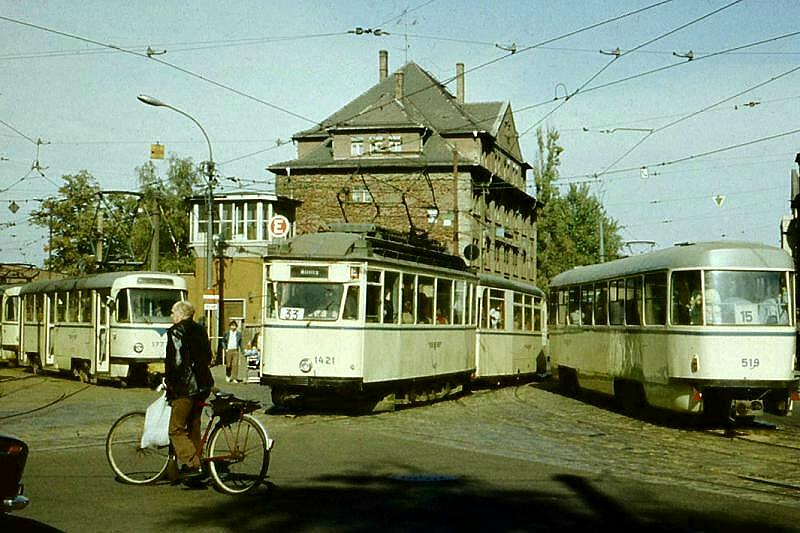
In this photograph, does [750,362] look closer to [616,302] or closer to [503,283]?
[616,302]

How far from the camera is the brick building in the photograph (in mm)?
60438

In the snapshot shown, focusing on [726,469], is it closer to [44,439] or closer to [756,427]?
[756,427]

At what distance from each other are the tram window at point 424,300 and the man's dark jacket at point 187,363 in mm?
11548

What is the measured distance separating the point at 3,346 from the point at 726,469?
3460 centimetres

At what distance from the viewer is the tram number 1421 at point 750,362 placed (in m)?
16.5

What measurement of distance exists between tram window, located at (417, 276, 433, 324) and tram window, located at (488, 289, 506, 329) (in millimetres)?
5372

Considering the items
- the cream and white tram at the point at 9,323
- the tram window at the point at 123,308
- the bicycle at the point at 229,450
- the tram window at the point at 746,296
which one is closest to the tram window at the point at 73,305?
the tram window at the point at 123,308

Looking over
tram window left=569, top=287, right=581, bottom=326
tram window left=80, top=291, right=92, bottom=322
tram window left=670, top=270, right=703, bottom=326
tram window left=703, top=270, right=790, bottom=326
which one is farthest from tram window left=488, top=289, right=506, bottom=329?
tram window left=80, top=291, right=92, bottom=322

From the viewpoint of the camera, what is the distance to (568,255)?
218ft

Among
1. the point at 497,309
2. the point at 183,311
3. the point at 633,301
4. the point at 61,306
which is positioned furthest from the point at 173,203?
the point at 183,311

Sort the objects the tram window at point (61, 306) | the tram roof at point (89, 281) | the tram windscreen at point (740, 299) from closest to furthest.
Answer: the tram windscreen at point (740, 299), the tram roof at point (89, 281), the tram window at point (61, 306)

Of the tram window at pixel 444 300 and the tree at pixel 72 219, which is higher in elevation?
the tree at pixel 72 219

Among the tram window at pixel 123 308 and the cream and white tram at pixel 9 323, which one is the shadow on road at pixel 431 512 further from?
the cream and white tram at pixel 9 323

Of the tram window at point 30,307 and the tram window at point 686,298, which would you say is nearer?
the tram window at point 686,298
